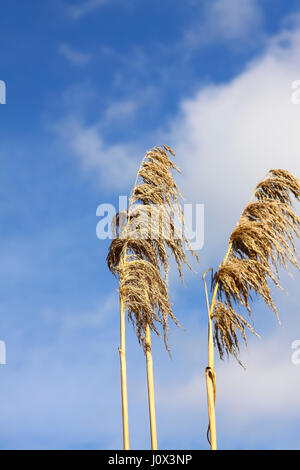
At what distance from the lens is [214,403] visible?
10.1m

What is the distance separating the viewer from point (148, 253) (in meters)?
11.1

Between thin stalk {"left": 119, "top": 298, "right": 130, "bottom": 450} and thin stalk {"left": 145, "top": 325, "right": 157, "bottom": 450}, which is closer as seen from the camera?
thin stalk {"left": 119, "top": 298, "right": 130, "bottom": 450}

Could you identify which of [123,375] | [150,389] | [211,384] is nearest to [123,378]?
[123,375]

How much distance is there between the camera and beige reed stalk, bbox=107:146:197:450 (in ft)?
35.5

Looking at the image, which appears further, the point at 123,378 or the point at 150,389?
the point at 150,389

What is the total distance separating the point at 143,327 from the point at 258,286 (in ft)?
6.58

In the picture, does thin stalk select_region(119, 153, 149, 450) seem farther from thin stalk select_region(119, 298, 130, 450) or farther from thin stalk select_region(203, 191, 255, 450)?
thin stalk select_region(203, 191, 255, 450)

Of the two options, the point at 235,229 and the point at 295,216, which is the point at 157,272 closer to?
the point at 235,229

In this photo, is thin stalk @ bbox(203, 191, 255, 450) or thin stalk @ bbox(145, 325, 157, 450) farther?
thin stalk @ bbox(145, 325, 157, 450)

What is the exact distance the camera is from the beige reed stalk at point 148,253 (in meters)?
10.8

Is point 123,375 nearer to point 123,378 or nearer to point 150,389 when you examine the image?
point 123,378

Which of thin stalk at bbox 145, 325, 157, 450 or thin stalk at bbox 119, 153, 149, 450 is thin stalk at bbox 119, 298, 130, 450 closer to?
thin stalk at bbox 119, 153, 149, 450

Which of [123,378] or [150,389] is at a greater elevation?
[123,378]
